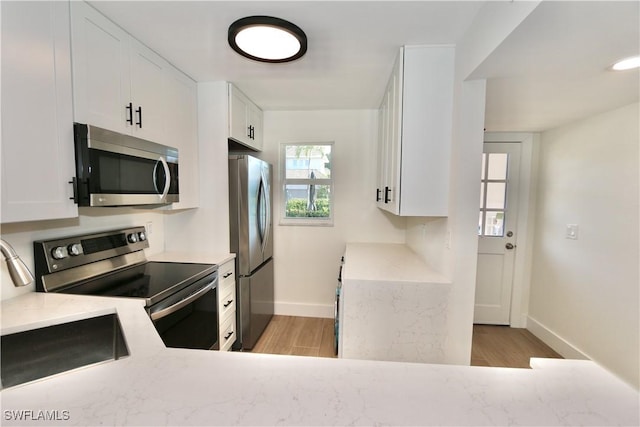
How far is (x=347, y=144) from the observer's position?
9.95 feet

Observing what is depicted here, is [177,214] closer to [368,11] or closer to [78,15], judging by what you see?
[78,15]

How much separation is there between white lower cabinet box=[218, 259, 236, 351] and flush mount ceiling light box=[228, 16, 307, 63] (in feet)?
4.99

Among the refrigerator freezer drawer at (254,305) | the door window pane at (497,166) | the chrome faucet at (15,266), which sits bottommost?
the refrigerator freezer drawer at (254,305)

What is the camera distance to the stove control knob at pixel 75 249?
1.54 m

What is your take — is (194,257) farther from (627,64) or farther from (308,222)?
(627,64)

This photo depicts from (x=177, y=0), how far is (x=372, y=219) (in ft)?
8.08

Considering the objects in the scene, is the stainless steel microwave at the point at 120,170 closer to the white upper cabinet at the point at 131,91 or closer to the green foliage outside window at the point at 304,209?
the white upper cabinet at the point at 131,91

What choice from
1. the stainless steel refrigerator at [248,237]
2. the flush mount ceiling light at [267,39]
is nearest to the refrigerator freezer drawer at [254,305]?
the stainless steel refrigerator at [248,237]

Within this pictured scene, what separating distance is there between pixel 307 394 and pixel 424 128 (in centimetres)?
158

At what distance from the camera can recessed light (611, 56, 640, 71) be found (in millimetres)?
1249

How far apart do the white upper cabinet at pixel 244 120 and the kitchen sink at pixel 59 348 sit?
1.66 m

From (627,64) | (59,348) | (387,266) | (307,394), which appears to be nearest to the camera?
(307,394)

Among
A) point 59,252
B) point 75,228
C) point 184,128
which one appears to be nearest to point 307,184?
point 184,128

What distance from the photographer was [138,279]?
1.67 meters
